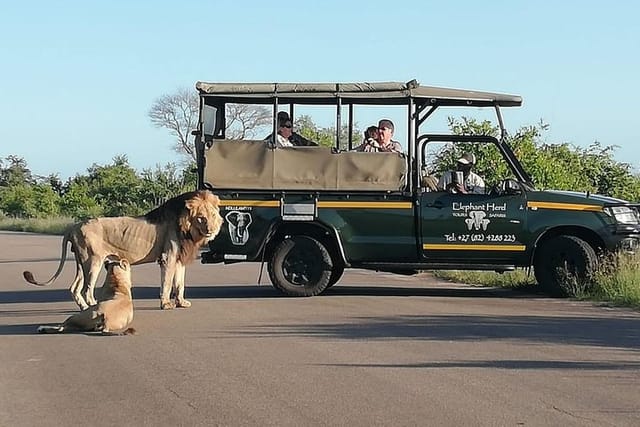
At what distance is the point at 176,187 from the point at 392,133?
37.3 metres

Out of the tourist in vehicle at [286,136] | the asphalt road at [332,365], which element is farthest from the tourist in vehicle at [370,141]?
the asphalt road at [332,365]

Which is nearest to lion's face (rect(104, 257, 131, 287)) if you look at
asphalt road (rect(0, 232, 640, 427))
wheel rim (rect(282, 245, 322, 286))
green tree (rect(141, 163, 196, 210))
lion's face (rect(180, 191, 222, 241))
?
asphalt road (rect(0, 232, 640, 427))

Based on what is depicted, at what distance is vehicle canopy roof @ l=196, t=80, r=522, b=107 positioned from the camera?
1530 cm

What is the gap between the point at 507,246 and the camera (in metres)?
15.0

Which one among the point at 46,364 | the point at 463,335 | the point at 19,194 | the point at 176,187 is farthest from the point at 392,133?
the point at 19,194

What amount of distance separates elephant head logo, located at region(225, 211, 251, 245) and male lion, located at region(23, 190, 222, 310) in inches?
50.5

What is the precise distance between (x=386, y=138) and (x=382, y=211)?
4.00 feet

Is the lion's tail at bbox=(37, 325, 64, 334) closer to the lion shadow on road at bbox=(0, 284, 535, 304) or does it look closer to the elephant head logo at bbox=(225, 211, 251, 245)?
the lion shadow on road at bbox=(0, 284, 535, 304)

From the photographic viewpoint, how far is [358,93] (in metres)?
15.4

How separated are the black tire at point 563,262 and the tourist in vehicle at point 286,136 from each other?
12.4ft

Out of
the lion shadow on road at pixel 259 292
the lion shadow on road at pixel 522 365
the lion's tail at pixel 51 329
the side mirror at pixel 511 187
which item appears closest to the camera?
the lion shadow on road at pixel 522 365

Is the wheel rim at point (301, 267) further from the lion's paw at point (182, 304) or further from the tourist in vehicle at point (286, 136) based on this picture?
the lion's paw at point (182, 304)

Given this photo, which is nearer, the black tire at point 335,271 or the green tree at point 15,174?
the black tire at point 335,271

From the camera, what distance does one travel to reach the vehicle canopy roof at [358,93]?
15297mm
